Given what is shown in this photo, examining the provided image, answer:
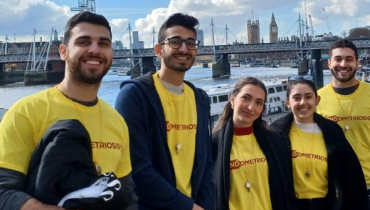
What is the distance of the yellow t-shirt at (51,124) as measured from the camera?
1.63m

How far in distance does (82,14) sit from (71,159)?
0.73 meters

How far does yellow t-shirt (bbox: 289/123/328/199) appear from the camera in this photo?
2.90 meters

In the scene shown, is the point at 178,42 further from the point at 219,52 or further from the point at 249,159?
the point at 219,52

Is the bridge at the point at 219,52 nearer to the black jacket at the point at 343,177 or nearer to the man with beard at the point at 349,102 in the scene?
the man with beard at the point at 349,102

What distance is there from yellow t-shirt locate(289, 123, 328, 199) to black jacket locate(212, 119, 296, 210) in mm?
57

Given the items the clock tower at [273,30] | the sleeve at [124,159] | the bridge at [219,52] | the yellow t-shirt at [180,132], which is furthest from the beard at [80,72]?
the clock tower at [273,30]

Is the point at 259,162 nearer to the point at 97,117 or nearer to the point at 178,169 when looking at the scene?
the point at 178,169

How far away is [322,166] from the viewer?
2.91 meters

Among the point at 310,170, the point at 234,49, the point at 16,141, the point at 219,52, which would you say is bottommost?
the point at 310,170

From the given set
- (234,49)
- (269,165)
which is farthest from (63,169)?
(234,49)

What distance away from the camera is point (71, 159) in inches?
61.3

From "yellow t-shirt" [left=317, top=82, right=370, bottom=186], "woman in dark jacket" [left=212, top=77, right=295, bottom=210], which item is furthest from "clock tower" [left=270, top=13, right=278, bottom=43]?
"woman in dark jacket" [left=212, top=77, right=295, bottom=210]

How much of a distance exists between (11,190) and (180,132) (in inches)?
43.1

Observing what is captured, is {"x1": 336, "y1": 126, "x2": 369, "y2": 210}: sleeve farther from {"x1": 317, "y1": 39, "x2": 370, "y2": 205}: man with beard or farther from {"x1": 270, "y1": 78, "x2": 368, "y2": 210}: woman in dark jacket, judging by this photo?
{"x1": 317, "y1": 39, "x2": 370, "y2": 205}: man with beard
